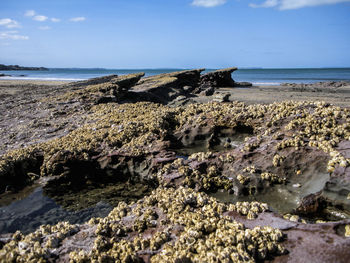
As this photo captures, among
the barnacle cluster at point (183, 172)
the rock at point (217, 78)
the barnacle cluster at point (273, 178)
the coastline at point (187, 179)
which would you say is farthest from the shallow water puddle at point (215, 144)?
the rock at point (217, 78)

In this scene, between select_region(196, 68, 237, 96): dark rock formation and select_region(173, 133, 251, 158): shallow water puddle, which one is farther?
select_region(196, 68, 237, 96): dark rock formation

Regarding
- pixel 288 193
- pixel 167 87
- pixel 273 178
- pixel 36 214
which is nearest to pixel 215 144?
pixel 273 178

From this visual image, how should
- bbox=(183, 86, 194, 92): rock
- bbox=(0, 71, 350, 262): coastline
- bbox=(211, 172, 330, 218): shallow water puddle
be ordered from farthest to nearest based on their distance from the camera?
bbox=(183, 86, 194, 92): rock → bbox=(211, 172, 330, 218): shallow water puddle → bbox=(0, 71, 350, 262): coastline

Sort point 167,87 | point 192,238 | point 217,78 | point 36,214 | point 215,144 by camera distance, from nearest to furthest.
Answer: point 192,238, point 36,214, point 215,144, point 167,87, point 217,78

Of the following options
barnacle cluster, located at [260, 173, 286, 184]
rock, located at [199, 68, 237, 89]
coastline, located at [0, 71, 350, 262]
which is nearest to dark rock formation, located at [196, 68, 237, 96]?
rock, located at [199, 68, 237, 89]

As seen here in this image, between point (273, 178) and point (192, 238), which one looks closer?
point (192, 238)

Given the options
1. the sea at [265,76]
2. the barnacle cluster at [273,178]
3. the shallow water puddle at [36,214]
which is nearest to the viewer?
the shallow water puddle at [36,214]

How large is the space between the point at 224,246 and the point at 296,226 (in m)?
0.92

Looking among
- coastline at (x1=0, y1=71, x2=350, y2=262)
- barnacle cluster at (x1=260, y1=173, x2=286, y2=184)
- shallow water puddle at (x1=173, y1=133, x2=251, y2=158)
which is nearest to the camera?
coastline at (x1=0, y1=71, x2=350, y2=262)

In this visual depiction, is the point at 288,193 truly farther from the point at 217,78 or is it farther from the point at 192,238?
the point at 217,78

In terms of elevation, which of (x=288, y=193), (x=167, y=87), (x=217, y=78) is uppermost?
(x=217, y=78)

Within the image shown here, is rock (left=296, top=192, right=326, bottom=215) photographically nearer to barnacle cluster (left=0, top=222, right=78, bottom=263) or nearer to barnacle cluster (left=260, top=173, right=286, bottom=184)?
barnacle cluster (left=260, top=173, right=286, bottom=184)

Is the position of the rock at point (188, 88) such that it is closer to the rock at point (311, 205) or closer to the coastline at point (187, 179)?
the coastline at point (187, 179)

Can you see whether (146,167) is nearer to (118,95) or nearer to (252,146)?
(252,146)
